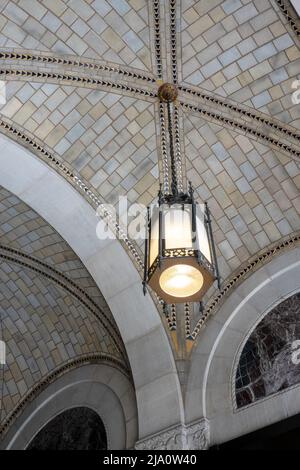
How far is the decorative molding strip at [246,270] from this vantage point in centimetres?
736

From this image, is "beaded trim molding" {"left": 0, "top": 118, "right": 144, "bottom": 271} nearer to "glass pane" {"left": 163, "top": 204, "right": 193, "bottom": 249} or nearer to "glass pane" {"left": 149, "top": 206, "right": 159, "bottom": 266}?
"glass pane" {"left": 149, "top": 206, "right": 159, "bottom": 266}

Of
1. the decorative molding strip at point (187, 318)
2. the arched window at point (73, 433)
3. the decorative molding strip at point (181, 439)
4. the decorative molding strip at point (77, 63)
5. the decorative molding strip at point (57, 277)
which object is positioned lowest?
the decorative molding strip at point (181, 439)

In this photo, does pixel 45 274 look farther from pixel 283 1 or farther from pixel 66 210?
pixel 283 1

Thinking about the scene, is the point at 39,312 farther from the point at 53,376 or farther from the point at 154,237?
the point at 154,237

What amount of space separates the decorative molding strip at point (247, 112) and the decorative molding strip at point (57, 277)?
2.88 meters

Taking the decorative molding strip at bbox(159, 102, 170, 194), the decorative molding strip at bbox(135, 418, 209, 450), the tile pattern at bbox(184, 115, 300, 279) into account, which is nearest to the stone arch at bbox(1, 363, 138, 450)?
the decorative molding strip at bbox(135, 418, 209, 450)

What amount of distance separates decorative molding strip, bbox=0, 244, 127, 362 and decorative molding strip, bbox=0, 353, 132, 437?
42 cm

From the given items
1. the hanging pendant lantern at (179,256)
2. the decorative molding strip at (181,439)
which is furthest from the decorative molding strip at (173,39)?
the decorative molding strip at (181,439)

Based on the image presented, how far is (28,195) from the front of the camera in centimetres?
771

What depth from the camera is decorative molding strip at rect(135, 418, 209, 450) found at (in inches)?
269

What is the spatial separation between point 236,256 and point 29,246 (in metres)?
2.77

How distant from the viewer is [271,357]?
7031mm

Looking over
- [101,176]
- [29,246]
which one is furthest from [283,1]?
[29,246]

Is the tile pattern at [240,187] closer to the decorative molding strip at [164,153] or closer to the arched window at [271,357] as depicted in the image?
the decorative molding strip at [164,153]
